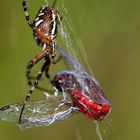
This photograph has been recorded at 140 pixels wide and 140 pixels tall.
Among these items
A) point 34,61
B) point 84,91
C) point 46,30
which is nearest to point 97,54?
point 34,61

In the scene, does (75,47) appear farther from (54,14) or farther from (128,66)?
(128,66)

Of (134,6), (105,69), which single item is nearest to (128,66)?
(105,69)

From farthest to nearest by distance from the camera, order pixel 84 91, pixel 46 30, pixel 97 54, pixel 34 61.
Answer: pixel 97 54 → pixel 34 61 → pixel 46 30 → pixel 84 91

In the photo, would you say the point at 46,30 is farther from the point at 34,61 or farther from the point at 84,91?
the point at 84,91

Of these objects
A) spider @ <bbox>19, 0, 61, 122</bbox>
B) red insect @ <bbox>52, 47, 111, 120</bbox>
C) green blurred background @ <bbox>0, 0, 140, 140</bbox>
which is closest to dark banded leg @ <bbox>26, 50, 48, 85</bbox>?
spider @ <bbox>19, 0, 61, 122</bbox>

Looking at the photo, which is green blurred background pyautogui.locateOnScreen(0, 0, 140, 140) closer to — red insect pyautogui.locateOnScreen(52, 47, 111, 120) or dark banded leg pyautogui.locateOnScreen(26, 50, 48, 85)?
dark banded leg pyautogui.locateOnScreen(26, 50, 48, 85)

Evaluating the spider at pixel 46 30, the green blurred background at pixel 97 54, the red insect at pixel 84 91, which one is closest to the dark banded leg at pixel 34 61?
the spider at pixel 46 30

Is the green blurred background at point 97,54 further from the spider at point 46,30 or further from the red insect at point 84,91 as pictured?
the red insect at point 84,91

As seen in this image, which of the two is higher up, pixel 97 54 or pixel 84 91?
pixel 84 91
